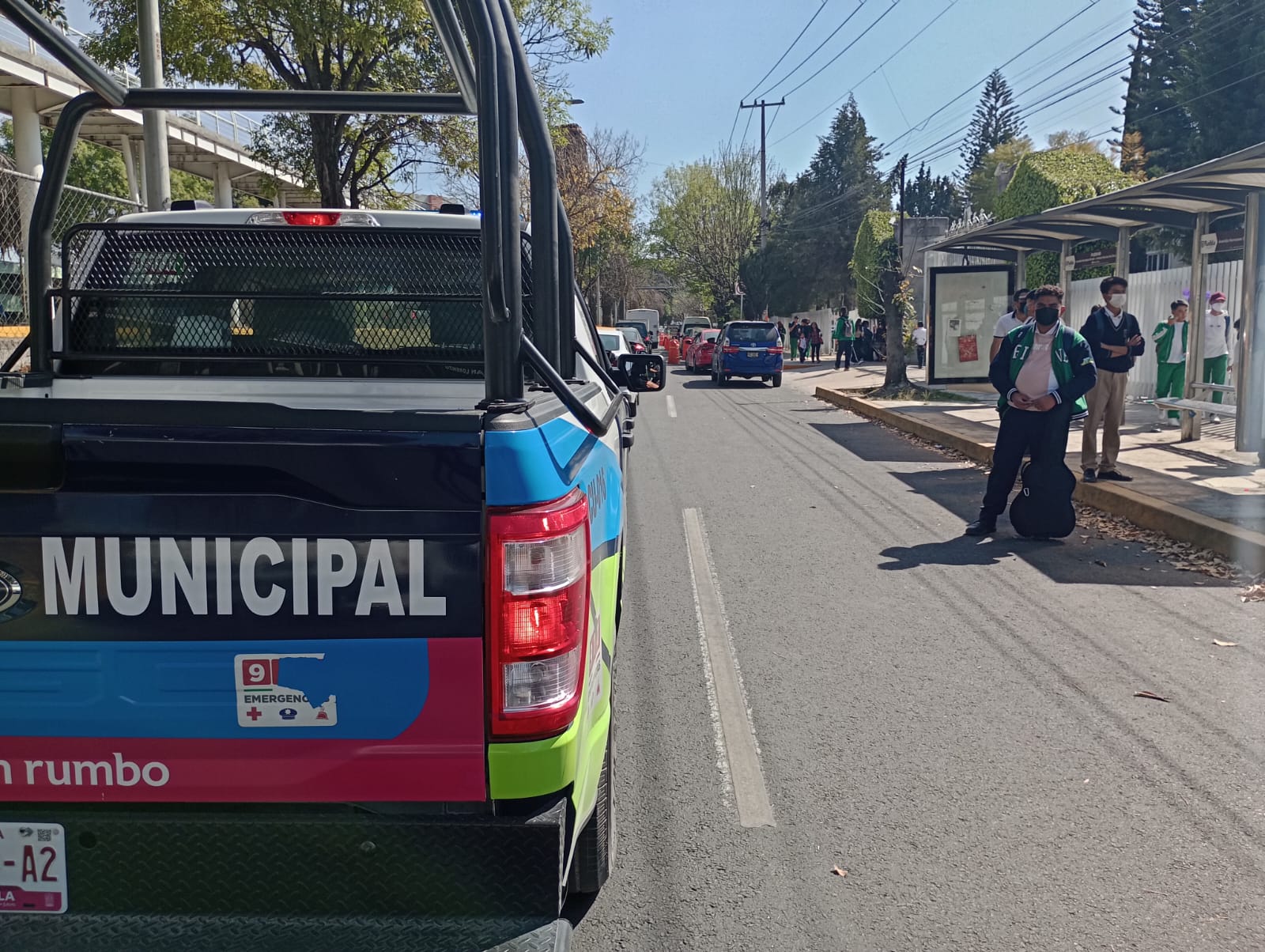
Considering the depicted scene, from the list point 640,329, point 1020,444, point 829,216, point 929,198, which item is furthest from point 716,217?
point 1020,444

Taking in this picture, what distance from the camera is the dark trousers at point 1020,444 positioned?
848cm

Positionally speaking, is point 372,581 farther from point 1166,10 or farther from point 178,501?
point 1166,10

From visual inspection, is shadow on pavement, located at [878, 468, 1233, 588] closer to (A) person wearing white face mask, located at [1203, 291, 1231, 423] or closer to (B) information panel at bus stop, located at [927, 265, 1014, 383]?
(A) person wearing white face mask, located at [1203, 291, 1231, 423]

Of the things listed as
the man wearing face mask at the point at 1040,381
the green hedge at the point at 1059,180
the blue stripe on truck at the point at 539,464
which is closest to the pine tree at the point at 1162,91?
the green hedge at the point at 1059,180

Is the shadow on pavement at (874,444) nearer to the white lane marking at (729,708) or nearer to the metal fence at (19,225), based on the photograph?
the white lane marking at (729,708)

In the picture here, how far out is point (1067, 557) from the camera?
8.23 metres

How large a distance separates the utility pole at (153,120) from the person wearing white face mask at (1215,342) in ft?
40.3

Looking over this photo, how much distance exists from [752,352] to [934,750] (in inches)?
1000

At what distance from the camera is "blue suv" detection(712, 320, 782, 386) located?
29547 mm

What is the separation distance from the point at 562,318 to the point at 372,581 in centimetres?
166

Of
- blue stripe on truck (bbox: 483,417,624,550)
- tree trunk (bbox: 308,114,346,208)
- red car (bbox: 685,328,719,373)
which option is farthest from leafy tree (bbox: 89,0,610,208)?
red car (bbox: 685,328,719,373)

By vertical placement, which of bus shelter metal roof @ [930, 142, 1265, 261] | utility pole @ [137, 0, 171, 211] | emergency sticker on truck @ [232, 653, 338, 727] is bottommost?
emergency sticker on truck @ [232, 653, 338, 727]

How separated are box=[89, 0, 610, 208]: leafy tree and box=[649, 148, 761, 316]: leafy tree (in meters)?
48.3

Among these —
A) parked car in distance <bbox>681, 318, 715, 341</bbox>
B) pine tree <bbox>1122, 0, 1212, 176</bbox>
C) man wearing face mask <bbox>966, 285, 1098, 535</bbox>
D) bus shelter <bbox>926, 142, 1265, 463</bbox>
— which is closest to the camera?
man wearing face mask <bbox>966, 285, 1098, 535</bbox>
